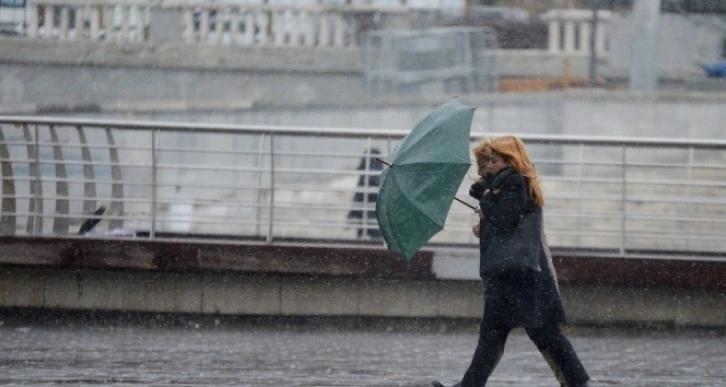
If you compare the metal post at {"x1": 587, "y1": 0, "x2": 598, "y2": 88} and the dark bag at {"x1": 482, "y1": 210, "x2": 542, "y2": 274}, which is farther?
the metal post at {"x1": 587, "y1": 0, "x2": 598, "y2": 88}

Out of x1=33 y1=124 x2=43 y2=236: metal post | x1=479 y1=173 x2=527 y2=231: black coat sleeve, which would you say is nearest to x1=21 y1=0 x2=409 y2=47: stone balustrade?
x1=33 y1=124 x2=43 y2=236: metal post

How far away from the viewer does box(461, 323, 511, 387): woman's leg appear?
29.8ft

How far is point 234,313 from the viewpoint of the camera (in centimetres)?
1377

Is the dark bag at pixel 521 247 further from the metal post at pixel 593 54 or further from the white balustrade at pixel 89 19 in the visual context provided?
the metal post at pixel 593 54

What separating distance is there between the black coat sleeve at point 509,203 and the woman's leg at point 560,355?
659 millimetres

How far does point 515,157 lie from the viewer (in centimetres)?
892

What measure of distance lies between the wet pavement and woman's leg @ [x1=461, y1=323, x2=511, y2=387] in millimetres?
924

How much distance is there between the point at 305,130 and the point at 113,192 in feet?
6.55

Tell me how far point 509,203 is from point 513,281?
0.47m

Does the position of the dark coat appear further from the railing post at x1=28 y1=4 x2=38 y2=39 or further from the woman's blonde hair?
the railing post at x1=28 y1=4 x2=38 y2=39

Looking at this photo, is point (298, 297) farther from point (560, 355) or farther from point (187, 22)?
point (187, 22)

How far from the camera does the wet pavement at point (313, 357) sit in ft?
33.3

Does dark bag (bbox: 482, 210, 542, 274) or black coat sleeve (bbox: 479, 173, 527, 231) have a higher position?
black coat sleeve (bbox: 479, 173, 527, 231)

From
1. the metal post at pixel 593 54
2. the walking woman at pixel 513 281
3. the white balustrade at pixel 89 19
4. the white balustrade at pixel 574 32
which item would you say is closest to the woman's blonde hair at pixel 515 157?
the walking woman at pixel 513 281
